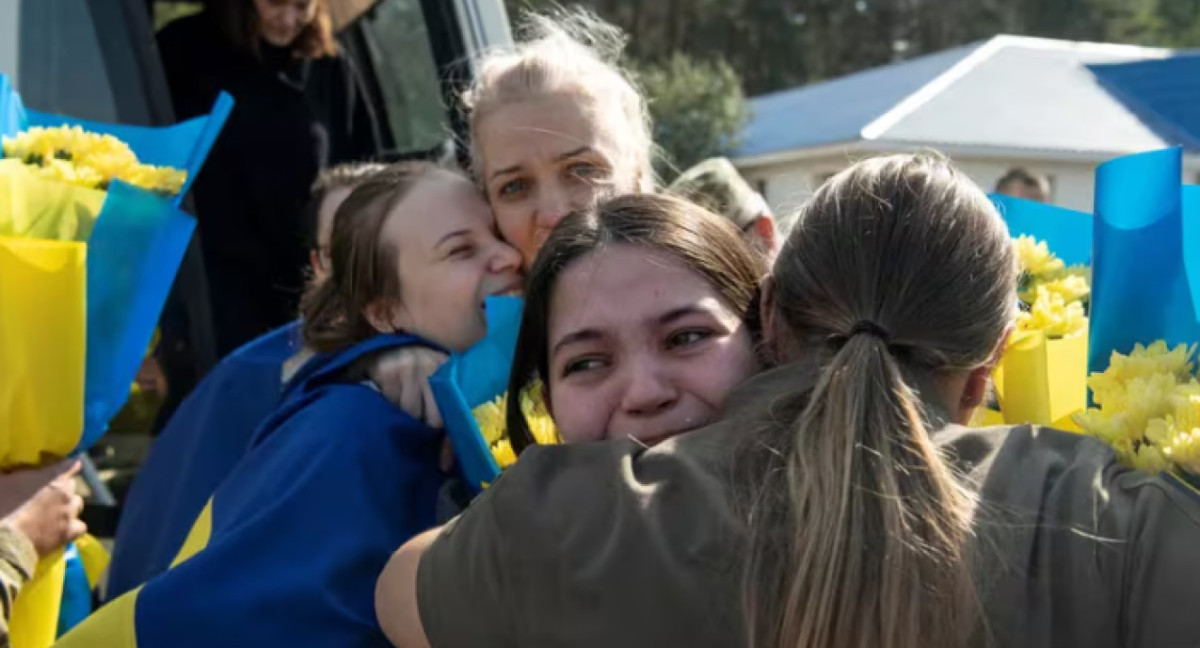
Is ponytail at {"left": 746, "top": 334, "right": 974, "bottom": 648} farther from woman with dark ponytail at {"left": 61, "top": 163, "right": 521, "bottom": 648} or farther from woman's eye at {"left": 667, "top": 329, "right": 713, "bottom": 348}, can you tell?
woman with dark ponytail at {"left": 61, "top": 163, "right": 521, "bottom": 648}

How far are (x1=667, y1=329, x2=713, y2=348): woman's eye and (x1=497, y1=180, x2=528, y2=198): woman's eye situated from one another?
31.7 inches

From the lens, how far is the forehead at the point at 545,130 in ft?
7.93

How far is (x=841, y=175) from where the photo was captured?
63.4 inches

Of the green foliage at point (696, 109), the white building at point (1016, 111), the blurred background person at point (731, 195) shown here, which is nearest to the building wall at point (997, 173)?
the white building at point (1016, 111)

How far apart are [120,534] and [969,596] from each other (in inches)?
81.1

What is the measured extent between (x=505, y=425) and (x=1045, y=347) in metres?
0.73

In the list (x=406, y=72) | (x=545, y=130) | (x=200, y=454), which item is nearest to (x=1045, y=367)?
(x=545, y=130)

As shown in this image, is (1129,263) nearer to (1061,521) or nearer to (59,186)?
(1061,521)

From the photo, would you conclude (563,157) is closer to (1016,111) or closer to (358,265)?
(358,265)

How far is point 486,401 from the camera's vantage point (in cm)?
206

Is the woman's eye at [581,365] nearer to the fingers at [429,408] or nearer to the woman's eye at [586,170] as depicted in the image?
the fingers at [429,408]

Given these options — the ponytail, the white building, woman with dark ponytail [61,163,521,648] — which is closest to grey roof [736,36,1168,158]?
the white building

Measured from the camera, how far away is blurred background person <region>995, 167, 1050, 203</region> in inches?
211

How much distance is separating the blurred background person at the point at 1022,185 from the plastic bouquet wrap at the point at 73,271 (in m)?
3.50
